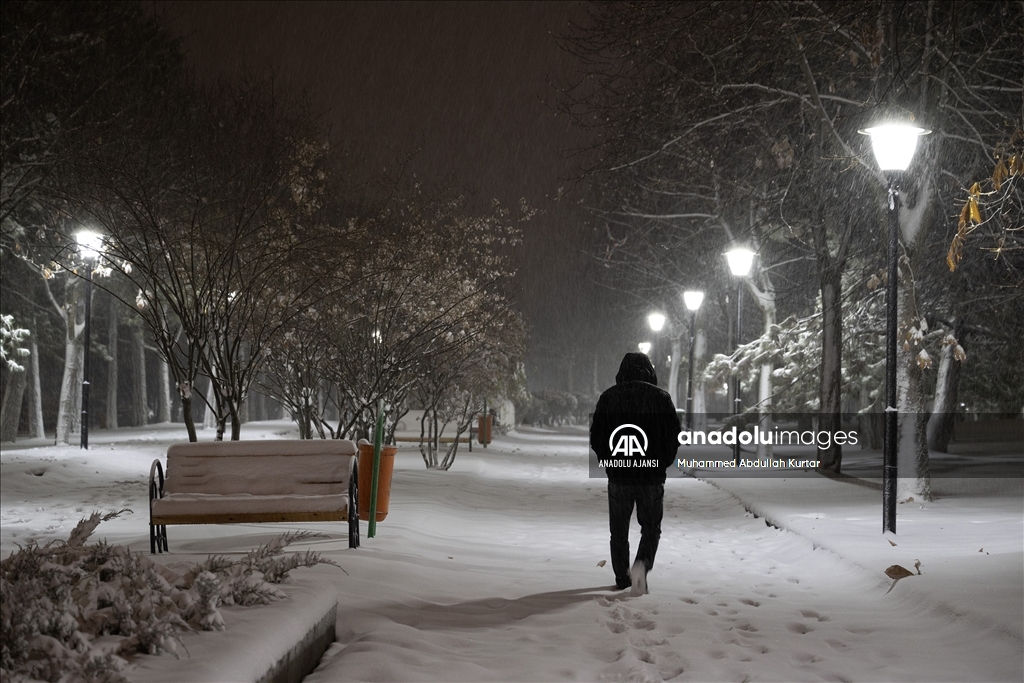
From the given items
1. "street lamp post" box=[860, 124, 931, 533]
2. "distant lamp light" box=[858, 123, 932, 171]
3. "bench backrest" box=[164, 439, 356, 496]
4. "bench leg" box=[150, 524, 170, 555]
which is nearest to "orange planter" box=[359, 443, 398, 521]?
"bench backrest" box=[164, 439, 356, 496]

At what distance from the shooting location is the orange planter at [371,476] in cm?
1098

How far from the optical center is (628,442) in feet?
25.9

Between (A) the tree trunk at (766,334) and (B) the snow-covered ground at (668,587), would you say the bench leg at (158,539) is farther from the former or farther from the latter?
(A) the tree trunk at (766,334)

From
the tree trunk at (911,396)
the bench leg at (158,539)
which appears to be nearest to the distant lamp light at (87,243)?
the bench leg at (158,539)

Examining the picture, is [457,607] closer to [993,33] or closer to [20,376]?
[993,33]

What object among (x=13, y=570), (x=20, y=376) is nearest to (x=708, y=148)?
(x=13, y=570)

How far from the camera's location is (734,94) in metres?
18.7

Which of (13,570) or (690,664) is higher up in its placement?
(13,570)

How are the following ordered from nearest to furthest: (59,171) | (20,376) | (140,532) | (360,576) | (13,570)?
(13,570) < (360,576) < (140,532) < (59,171) < (20,376)

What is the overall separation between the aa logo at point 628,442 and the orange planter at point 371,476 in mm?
3649

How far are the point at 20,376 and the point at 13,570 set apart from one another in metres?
32.1

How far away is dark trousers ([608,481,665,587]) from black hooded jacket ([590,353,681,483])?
8 centimetres

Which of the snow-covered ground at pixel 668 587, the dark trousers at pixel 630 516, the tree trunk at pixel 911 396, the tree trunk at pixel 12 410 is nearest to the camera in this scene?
the snow-covered ground at pixel 668 587

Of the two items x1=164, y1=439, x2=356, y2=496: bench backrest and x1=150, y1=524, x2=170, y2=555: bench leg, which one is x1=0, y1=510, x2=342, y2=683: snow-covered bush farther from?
x1=150, y1=524, x2=170, y2=555: bench leg
